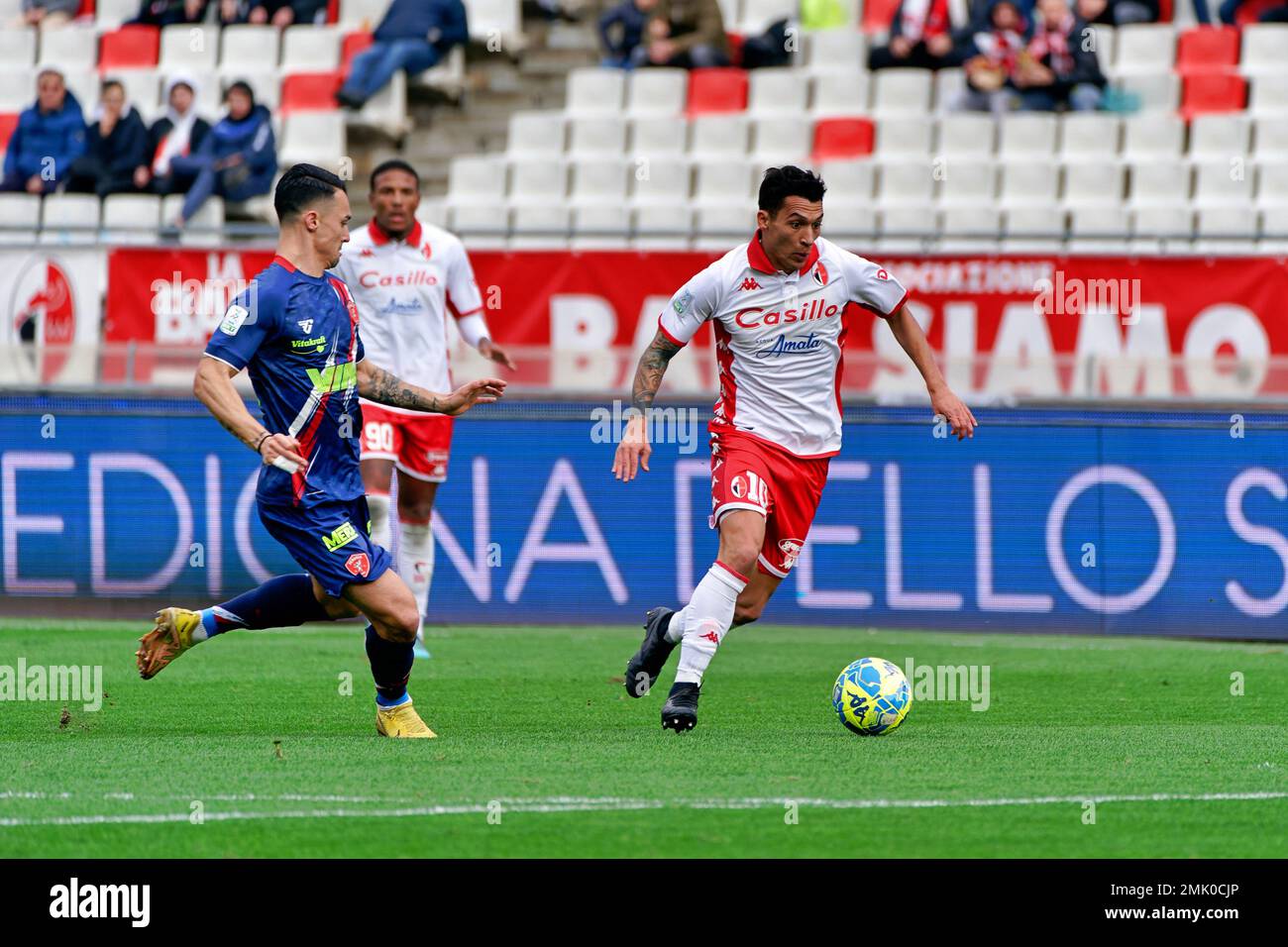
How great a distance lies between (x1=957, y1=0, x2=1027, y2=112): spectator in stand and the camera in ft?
60.1

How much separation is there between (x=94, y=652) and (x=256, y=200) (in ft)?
27.3

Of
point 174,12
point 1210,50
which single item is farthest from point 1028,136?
point 174,12

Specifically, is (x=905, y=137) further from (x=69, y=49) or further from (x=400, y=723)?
(x=400, y=723)

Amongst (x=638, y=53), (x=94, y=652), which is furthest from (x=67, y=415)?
(x=638, y=53)

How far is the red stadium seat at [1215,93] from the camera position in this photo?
59.9 ft

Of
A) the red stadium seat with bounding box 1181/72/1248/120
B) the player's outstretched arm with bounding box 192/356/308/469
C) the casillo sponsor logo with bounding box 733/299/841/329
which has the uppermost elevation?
the red stadium seat with bounding box 1181/72/1248/120

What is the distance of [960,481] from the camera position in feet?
42.2

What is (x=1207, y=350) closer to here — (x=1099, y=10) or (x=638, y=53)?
(x=1099, y=10)

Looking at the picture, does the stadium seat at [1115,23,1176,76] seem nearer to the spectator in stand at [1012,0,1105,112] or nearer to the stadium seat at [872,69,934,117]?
the spectator in stand at [1012,0,1105,112]

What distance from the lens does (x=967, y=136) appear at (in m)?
18.2

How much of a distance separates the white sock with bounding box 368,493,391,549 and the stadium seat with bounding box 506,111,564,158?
8832mm

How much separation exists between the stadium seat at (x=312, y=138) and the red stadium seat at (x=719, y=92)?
11.4 ft

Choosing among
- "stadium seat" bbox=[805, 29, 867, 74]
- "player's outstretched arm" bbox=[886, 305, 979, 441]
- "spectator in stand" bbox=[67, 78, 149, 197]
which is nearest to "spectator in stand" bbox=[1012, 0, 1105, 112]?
"stadium seat" bbox=[805, 29, 867, 74]
